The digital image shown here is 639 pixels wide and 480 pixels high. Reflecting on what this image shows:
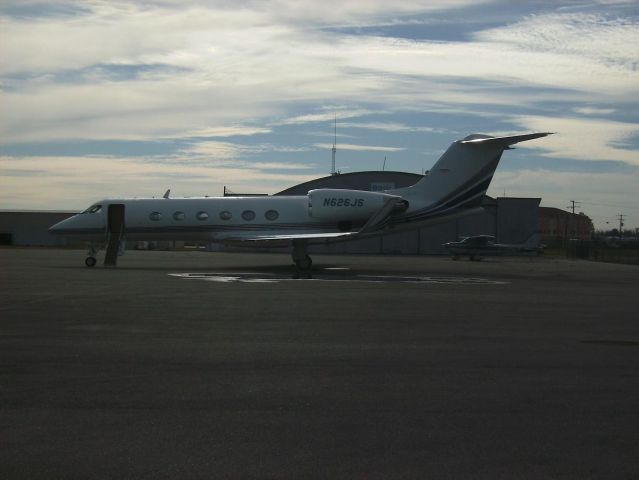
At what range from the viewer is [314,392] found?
7.74 metres

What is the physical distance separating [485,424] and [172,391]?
3.07 metres

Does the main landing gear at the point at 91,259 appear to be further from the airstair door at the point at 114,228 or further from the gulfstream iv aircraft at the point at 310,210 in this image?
the airstair door at the point at 114,228

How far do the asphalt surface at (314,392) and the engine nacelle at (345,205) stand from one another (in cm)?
1647

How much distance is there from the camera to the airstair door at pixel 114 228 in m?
33.4

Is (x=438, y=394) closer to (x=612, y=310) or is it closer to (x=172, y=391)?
(x=172, y=391)

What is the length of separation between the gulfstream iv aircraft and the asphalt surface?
16656 mm

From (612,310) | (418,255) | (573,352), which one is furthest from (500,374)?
(418,255)

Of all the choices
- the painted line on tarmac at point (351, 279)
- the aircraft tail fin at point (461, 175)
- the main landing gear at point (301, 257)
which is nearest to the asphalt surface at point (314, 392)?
the painted line on tarmac at point (351, 279)

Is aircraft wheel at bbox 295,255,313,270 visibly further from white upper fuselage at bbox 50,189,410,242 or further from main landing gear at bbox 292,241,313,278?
white upper fuselage at bbox 50,189,410,242

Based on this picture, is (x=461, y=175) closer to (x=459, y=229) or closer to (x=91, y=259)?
(x=91, y=259)

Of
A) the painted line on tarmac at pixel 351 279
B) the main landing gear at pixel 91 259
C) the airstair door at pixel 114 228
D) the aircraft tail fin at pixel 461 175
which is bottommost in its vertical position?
the painted line on tarmac at pixel 351 279

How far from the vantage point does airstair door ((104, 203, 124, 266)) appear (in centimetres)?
3338

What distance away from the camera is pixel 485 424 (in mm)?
6586

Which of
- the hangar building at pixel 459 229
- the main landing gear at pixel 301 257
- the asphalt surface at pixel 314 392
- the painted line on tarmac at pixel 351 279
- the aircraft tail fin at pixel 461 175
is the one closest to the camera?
the asphalt surface at pixel 314 392
